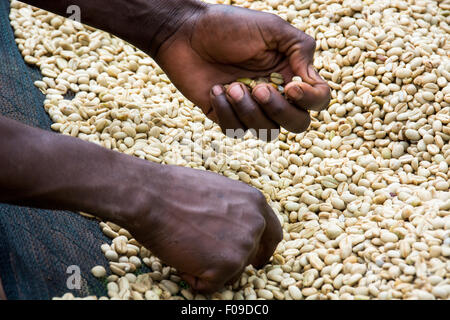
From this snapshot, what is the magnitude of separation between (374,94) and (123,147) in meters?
0.76

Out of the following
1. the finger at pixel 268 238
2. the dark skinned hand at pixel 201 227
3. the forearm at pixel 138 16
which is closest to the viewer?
the dark skinned hand at pixel 201 227

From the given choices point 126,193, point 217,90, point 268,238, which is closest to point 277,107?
point 217,90

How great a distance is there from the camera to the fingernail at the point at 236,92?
150 cm

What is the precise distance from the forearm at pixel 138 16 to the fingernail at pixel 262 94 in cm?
37

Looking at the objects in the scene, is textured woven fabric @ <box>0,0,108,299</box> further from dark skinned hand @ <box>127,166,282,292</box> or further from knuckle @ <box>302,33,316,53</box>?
knuckle @ <box>302,33,316,53</box>

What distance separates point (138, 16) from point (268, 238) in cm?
76

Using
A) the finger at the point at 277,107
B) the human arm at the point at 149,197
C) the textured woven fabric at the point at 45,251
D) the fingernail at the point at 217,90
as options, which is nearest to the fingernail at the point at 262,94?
the finger at the point at 277,107

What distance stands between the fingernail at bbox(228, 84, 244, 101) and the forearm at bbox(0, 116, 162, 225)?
328mm

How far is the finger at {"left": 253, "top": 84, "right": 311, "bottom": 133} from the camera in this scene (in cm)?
148

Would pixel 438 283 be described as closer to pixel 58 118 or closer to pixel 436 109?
pixel 436 109

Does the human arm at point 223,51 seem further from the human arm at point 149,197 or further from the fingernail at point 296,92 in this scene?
the human arm at point 149,197

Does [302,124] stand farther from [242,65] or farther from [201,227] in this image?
[201,227]


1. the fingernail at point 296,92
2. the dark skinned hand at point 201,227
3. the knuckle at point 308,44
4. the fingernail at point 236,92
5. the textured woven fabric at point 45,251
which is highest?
the knuckle at point 308,44

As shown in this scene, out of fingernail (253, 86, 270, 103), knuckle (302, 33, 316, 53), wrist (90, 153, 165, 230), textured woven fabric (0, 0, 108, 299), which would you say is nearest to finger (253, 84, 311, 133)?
fingernail (253, 86, 270, 103)
